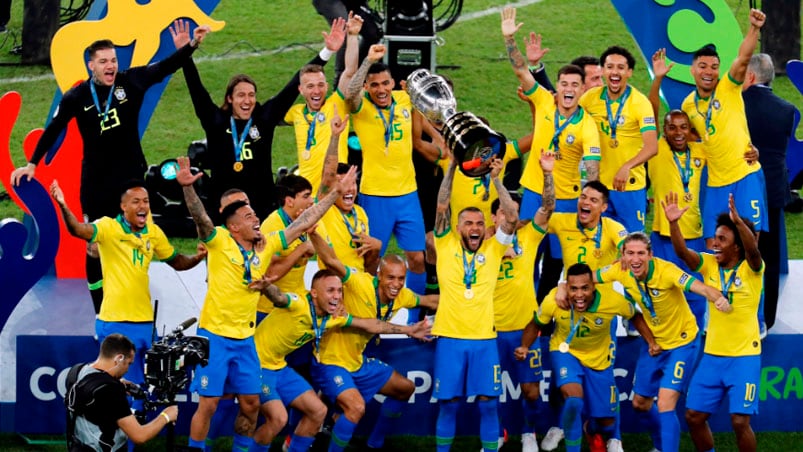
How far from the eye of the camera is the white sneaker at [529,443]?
450 inches

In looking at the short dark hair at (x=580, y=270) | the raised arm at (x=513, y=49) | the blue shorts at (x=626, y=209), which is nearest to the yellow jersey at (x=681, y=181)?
the blue shorts at (x=626, y=209)

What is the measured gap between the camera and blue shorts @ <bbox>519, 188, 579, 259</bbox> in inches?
466

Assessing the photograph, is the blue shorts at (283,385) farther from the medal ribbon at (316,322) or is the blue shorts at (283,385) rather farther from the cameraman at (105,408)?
the cameraman at (105,408)

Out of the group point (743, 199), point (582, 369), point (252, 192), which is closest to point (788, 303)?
point (743, 199)

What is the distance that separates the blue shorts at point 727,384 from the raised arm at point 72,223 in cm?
404

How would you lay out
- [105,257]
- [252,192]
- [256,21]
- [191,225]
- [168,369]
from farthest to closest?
[256,21]
[191,225]
[252,192]
[105,257]
[168,369]

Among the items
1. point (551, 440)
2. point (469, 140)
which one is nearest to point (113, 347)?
point (469, 140)

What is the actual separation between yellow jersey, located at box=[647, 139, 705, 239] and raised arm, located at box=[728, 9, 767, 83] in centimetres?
66

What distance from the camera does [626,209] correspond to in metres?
12.0

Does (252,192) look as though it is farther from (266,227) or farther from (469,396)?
(469,396)

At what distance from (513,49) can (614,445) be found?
2.80m

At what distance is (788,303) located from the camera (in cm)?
1280

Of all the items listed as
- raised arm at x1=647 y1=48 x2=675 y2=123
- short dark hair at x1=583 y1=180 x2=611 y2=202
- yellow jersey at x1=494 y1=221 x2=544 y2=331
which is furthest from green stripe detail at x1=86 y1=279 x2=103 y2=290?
raised arm at x1=647 y1=48 x2=675 y2=123

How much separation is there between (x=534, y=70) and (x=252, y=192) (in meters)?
2.31
